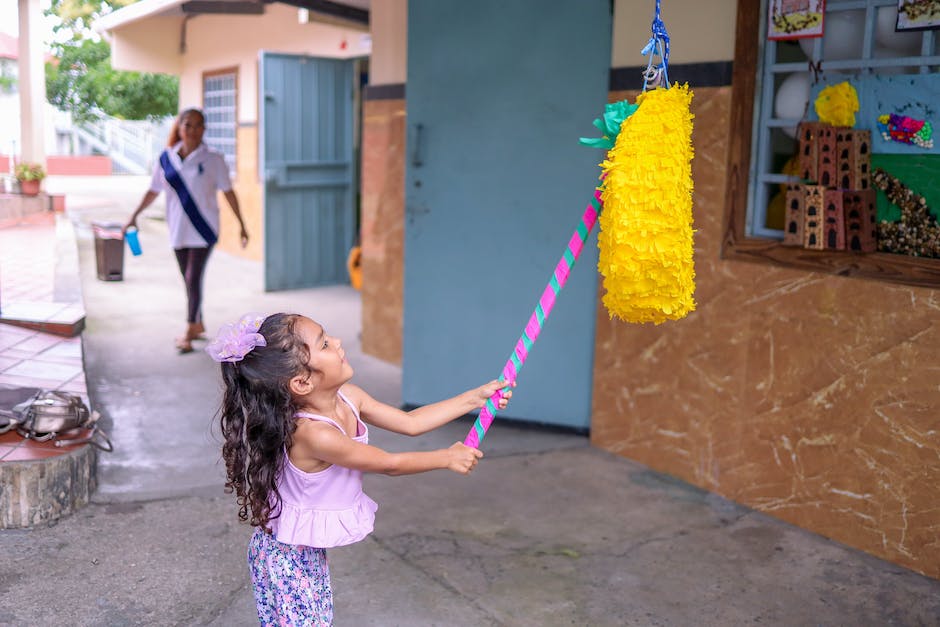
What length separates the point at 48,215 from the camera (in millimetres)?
12523

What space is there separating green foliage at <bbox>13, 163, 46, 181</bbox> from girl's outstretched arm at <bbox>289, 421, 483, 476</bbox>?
460 inches

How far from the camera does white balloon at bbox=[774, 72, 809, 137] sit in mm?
3777

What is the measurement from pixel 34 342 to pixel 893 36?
4.73m

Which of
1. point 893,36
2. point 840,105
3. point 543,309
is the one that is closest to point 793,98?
point 840,105

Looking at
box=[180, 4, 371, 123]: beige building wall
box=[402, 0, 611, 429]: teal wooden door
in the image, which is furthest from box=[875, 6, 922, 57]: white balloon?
box=[180, 4, 371, 123]: beige building wall

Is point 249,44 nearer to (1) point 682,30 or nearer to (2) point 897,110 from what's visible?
(1) point 682,30

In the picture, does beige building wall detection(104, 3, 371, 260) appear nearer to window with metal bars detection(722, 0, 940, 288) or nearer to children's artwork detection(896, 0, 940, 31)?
window with metal bars detection(722, 0, 940, 288)

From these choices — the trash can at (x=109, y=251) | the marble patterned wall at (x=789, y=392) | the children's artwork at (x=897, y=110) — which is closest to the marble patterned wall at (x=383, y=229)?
the marble patterned wall at (x=789, y=392)

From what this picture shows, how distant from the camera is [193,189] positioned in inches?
247

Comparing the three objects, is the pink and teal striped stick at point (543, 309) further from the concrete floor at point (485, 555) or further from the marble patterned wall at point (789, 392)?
the marble patterned wall at point (789, 392)

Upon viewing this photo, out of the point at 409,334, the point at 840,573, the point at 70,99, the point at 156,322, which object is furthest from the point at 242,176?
the point at 70,99

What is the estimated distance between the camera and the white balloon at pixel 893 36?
3.42m

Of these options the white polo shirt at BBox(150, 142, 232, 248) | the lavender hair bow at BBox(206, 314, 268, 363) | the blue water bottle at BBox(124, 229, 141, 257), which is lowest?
the blue water bottle at BBox(124, 229, 141, 257)

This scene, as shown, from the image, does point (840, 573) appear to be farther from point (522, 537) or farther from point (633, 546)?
point (522, 537)
